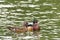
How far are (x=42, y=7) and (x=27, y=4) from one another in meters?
0.89

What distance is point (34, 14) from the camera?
18.2m

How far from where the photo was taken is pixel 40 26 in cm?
1678

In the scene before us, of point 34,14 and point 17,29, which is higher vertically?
point 34,14

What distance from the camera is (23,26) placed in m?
16.8

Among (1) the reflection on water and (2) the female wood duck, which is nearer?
(1) the reflection on water

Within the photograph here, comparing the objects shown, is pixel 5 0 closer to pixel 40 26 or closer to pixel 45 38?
pixel 40 26

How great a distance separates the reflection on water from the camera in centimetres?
1593

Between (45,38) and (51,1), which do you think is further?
(51,1)

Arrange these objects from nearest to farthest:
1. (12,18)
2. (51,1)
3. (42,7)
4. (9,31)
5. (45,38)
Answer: (45,38) → (9,31) → (12,18) → (42,7) → (51,1)

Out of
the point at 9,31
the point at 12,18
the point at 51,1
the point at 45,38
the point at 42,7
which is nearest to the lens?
the point at 45,38

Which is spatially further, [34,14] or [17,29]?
[34,14]

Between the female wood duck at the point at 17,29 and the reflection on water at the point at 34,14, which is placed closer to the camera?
the reflection on water at the point at 34,14

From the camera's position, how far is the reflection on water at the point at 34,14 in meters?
15.9

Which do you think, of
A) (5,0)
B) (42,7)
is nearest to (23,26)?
(42,7)
